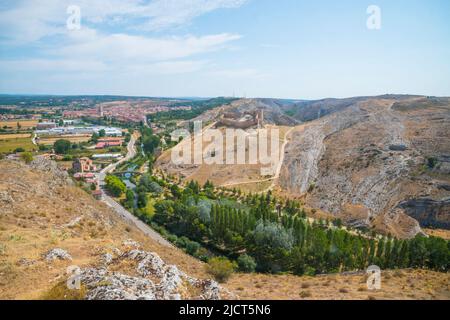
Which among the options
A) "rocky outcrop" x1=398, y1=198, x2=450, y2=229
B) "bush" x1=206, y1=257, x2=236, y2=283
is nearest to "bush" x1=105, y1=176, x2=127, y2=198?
"bush" x1=206, y1=257, x2=236, y2=283

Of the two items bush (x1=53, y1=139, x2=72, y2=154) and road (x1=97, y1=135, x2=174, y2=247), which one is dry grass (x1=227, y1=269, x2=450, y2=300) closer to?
road (x1=97, y1=135, x2=174, y2=247)

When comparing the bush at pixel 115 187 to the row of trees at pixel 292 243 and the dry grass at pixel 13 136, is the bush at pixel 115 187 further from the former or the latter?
the dry grass at pixel 13 136

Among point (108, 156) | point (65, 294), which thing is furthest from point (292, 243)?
A: point (108, 156)

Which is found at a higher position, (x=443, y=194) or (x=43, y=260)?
(x=43, y=260)

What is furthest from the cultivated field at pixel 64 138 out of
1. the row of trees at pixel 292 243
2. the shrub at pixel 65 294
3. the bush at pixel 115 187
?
the shrub at pixel 65 294
